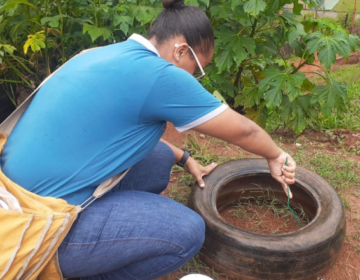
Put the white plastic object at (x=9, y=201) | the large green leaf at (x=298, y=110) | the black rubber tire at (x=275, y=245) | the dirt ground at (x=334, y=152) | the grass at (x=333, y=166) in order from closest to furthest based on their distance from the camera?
the white plastic object at (x=9, y=201) → the black rubber tire at (x=275, y=245) → the dirt ground at (x=334, y=152) → the grass at (x=333, y=166) → the large green leaf at (x=298, y=110)

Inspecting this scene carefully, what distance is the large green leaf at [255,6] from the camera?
9.79ft

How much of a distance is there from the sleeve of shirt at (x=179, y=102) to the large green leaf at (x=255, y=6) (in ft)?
5.01

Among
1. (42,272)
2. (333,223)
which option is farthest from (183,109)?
(333,223)

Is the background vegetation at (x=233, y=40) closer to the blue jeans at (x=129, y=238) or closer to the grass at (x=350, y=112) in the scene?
the grass at (x=350, y=112)

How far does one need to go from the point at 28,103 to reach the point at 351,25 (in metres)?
7.09

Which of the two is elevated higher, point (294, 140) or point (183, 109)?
point (183, 109)

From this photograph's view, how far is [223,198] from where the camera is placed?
293 centimetres

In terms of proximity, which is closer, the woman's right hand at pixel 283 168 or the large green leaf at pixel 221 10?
the woman's right hand at pixel 283 168

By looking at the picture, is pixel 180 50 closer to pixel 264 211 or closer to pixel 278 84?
pixel 264 211

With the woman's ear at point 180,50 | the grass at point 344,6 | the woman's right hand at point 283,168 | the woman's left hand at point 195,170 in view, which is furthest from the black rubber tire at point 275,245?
the grass at point 344,6

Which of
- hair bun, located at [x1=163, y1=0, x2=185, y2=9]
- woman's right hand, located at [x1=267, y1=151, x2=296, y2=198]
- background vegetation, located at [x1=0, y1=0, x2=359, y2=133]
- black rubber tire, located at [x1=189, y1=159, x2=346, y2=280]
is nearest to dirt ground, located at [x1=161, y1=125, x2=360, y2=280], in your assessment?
black rubber tire, located at [x1=189, y1=159, x2=346, y2=280]

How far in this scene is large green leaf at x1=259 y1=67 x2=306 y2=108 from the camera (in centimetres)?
338

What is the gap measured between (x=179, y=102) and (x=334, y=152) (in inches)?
101

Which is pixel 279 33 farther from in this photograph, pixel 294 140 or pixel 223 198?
pixel 223 198
